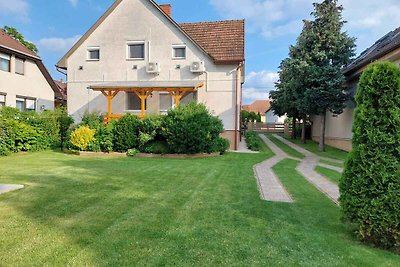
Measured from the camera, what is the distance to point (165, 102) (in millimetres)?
19609

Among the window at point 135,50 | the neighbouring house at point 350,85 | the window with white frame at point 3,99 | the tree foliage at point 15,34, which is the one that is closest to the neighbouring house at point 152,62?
the window at point 135,50

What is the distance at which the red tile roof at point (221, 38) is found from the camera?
1833 cm

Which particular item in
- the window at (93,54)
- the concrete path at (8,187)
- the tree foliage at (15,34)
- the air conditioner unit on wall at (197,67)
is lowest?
the concrete path at (8,187)

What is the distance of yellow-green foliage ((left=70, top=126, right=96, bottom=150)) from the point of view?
14789 millimetres

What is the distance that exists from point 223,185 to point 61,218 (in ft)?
14.0

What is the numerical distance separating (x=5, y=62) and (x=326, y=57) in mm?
20345

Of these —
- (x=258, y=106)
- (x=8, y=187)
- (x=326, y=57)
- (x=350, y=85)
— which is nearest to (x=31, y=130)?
(x=8, y=187)

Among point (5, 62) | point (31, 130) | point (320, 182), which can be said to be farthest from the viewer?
point (5, 62)

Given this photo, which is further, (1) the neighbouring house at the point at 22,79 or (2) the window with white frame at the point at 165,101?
(2) the window with white frame at the point at 165,101

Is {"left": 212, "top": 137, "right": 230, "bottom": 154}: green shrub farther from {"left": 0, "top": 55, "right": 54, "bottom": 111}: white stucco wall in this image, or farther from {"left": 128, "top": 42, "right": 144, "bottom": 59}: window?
{"left": 0, "top": 55, "right": 54, "bottom": 111}: white stucco wall

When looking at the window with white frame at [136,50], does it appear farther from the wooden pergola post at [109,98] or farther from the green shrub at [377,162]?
the green shrub at [377,162]

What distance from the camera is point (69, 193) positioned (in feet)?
21.4

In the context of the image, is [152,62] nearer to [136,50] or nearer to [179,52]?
[136,50]

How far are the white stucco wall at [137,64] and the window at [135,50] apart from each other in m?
0.32
